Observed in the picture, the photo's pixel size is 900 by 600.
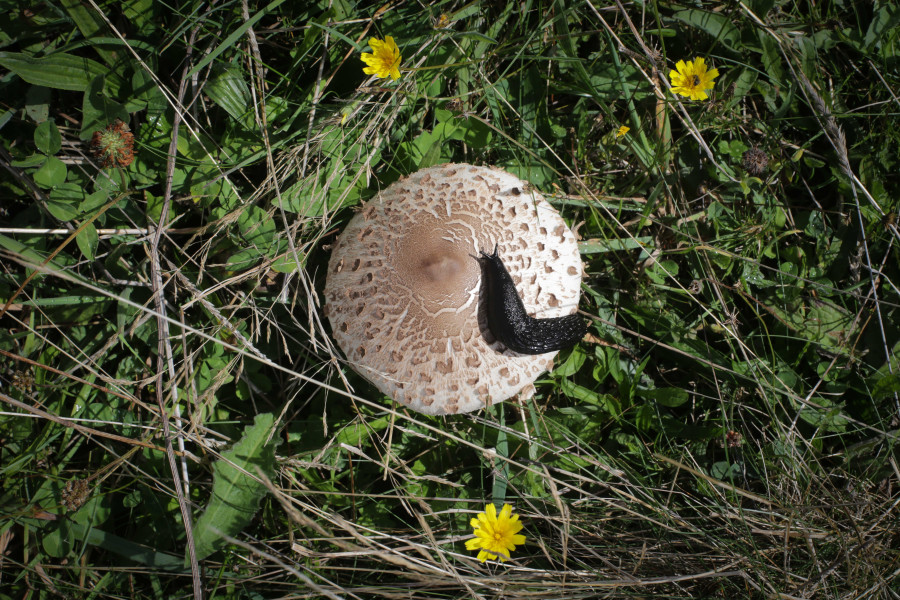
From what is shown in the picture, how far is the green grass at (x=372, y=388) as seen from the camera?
318cm

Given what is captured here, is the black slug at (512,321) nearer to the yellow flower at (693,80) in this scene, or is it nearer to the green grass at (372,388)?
the green grass at (372,388)

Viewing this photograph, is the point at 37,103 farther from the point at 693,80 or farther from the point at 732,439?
the point at 732,439

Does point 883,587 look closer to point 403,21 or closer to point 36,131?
point 403,21

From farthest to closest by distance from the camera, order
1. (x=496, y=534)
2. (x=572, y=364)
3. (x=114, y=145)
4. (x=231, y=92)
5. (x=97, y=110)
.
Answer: (x=572, y=364), (x=231, y=92), (x=97, y=110), (x=114, y=145), (x=496, y=534)

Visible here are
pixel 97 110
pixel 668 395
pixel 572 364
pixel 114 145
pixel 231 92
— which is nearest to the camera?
pixel 114 145

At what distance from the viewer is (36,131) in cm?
318

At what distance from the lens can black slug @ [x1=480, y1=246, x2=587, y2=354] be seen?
2.84m

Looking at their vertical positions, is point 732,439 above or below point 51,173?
below

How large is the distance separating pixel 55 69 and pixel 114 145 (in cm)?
57

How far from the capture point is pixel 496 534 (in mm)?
3000

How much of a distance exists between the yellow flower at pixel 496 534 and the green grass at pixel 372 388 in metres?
0.14

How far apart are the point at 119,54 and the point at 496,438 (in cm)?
336

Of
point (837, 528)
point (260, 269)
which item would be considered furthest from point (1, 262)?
point (837, 528)

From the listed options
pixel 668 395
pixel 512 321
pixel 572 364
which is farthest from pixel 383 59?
pixel 668 395
